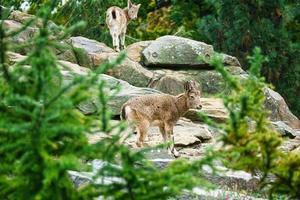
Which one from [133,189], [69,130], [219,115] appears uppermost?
[69,130]

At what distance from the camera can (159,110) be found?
17.7 meters

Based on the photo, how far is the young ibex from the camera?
17.1 metres

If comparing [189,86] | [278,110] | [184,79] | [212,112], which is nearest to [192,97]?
[189,86]

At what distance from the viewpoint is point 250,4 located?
34344 mm

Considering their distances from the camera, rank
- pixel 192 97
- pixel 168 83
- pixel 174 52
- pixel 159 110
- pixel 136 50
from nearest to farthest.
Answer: pixel 159 110 < pixel 192 97 < pixel 168 83 < pixel 174 52 < pixel 136 50

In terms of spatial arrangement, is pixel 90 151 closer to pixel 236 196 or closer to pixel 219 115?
pixel 236 196

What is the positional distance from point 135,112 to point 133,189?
12644 mm

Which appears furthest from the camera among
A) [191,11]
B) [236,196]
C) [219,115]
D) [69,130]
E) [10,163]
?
[191,11]

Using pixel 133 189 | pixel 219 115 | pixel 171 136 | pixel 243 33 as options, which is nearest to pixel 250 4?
pixel 243 33

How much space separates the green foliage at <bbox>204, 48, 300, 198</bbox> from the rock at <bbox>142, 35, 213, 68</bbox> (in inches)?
875

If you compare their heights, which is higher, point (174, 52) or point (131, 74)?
point (174, 52)

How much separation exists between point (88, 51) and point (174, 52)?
2.77 m

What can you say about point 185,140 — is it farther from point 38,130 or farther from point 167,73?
point 38,130

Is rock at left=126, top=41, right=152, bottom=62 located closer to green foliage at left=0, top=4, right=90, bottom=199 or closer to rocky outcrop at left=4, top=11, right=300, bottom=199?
rocky outcrop at left=4, top=11, right=300, bottom=199
